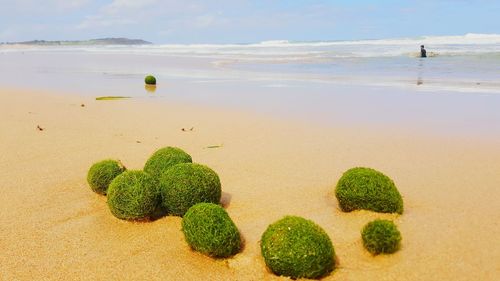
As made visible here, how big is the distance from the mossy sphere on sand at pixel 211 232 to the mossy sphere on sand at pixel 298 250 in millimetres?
349

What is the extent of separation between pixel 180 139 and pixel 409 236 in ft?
16.2

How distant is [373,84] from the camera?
54.8 ft

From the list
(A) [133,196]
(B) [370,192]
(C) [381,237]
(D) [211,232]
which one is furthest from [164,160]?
(C) [381,237]

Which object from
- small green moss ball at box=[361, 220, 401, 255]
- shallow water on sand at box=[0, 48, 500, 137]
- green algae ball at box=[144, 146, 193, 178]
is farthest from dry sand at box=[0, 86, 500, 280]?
shallow water on sand at box=[0, 48, 500, 137]

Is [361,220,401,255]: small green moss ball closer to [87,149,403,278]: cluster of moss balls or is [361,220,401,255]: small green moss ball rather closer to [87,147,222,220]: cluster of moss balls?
[87,149,403,278]: cluster of moss balls

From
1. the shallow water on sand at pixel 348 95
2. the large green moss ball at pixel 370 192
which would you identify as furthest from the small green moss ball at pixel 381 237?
the shallow water on sand at pixel 348 95

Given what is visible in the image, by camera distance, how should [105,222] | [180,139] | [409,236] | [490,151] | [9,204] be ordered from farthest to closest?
[180,139] < [490,151] < [9,204] < [105,222] < [409,236]

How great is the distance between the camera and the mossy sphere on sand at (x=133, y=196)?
4746 mm

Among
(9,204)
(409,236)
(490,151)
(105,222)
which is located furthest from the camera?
(490,151)

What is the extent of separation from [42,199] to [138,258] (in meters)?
1.96

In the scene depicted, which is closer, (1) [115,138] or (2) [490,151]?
(2) [490,151]

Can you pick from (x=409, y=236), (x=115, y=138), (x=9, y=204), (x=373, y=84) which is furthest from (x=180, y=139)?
(x=373, y=84)

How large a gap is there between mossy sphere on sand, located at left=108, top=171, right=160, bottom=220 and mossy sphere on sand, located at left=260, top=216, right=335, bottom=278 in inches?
55.5

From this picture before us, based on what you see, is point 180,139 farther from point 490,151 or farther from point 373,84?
point 373,84
